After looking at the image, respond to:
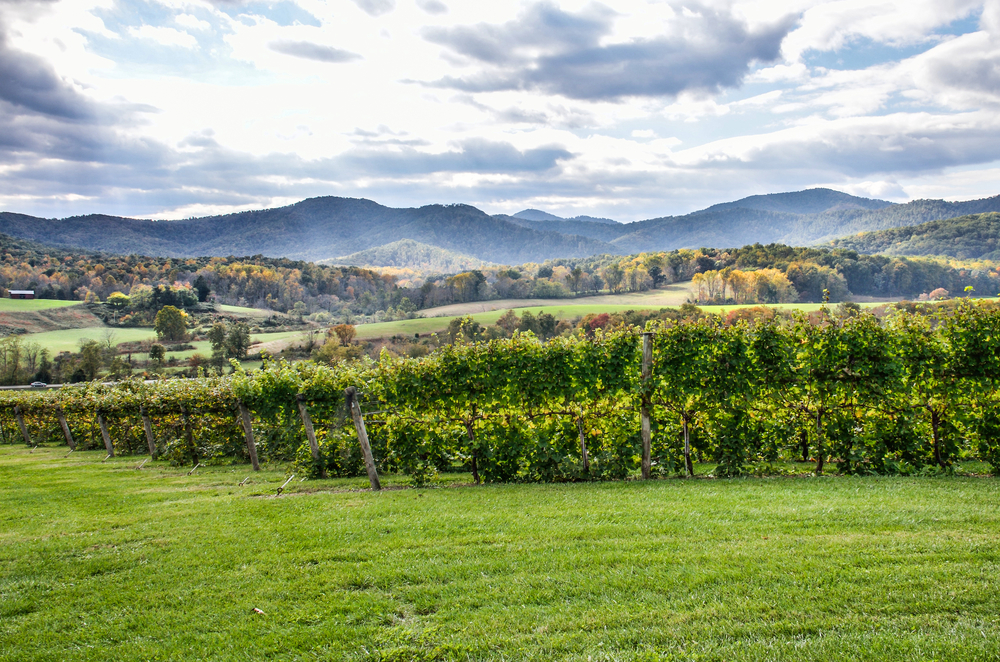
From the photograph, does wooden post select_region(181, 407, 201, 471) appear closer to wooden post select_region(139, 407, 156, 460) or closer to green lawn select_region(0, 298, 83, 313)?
wooden post select_region(139, 407, 156, 460)

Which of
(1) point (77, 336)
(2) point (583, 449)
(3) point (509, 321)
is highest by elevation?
(2) point (583, 449)

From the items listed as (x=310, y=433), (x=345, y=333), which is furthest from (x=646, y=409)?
(x=345, y=333)

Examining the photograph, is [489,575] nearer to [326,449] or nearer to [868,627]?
[868,627]

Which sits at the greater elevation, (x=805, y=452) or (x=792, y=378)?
(x=792, y=378)

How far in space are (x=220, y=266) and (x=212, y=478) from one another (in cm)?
14570

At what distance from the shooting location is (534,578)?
470 centimetres

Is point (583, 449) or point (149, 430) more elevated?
point (583, 449)

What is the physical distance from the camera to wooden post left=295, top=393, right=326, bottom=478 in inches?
434

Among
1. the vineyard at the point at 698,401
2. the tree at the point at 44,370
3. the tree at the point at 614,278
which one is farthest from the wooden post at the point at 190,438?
the tree at the point at 614,278

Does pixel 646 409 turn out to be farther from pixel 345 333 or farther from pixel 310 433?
pixel 345 333

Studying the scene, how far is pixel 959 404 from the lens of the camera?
28.8ft

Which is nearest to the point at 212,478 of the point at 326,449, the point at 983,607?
the point at 326,449

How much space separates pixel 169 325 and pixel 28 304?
40.4 metres

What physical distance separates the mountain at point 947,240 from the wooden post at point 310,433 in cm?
18538
